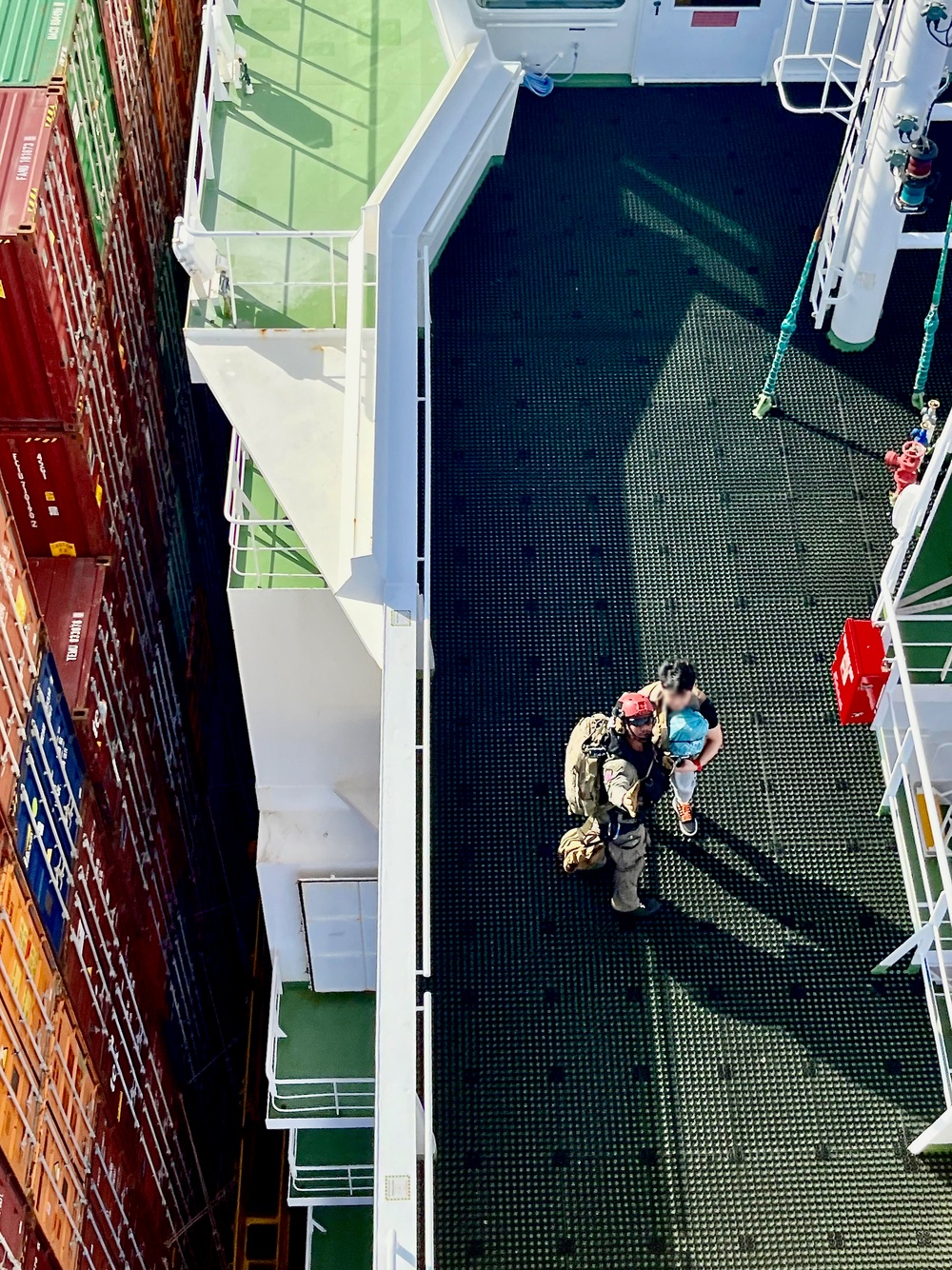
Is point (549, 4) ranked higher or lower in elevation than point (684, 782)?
higher

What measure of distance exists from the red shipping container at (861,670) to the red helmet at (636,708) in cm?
290

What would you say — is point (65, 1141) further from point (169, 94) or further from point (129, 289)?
point (169, 94)

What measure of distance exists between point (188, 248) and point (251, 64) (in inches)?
136

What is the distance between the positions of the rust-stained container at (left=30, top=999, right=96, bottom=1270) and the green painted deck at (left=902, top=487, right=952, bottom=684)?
922 cm

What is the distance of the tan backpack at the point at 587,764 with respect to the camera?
11.4 metres

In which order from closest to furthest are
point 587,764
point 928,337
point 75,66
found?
point 587,764
point 928,337
point 75,66

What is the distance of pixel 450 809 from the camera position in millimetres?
12961

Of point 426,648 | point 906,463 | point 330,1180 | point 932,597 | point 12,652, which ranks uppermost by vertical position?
point 906,463

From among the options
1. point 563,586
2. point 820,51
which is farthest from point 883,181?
point 563,586

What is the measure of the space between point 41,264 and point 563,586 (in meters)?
6.06

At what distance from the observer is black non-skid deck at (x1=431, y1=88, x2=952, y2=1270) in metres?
11.4

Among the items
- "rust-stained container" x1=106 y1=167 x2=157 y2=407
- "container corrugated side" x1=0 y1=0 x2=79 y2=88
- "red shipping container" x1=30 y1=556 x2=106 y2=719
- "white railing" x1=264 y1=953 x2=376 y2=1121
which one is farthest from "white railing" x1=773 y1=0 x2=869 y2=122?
"white railing" x1=264 y1=953 x2=376 y2=1121

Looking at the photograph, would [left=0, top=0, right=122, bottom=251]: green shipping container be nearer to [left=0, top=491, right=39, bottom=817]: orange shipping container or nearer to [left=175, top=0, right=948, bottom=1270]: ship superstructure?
[left=175, top=0, right=948, bottom=1270]: ship superstructure

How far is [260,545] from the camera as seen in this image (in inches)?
557
